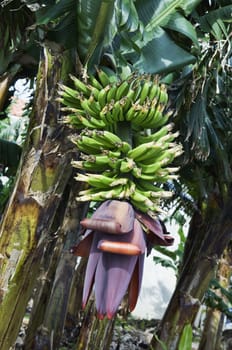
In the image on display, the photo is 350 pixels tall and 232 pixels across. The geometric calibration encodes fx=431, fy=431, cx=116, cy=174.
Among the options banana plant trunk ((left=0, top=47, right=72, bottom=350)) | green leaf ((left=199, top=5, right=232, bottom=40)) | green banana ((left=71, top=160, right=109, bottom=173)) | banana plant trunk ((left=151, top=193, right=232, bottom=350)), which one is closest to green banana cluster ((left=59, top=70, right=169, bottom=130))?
green banana ((left=71, top=160, right=109, bottom=173))

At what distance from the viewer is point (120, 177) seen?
914 millimetres

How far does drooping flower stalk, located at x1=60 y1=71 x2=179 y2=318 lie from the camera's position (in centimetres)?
77

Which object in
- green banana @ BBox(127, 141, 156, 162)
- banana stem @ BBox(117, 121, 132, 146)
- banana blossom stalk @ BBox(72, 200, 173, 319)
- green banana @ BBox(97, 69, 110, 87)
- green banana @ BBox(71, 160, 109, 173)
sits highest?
green banana @ BBox(97, 69, 110, 87)

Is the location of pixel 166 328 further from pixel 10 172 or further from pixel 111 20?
pixel 111 20

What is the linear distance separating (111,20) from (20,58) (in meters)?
0.57

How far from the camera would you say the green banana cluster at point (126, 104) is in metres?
0.97

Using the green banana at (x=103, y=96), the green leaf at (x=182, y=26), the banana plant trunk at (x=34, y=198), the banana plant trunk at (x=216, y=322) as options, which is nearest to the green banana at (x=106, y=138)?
the green banana at (x=103, y=96)

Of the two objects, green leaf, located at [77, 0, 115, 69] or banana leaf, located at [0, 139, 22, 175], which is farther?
banana leaf, located at [0, 139, 22, 175]

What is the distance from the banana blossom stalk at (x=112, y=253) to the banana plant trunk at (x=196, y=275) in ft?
5.86

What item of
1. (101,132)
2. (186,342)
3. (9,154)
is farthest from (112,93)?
(9,154)

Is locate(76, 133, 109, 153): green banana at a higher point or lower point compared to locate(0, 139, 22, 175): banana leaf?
lower

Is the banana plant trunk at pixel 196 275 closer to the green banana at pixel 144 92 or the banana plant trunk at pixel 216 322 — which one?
the banana plant trunk at pixel 216 322

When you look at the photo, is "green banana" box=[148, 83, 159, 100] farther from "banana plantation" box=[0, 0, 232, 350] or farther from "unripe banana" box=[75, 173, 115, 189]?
"unripe banana" box=[75, 173, 115, 189]

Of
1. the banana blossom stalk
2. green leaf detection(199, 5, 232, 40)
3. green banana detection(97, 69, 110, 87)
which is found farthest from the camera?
green leaf detection(199, 5, 232, 40)
